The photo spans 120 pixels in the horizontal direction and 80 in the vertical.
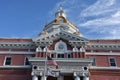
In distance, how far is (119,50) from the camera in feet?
117

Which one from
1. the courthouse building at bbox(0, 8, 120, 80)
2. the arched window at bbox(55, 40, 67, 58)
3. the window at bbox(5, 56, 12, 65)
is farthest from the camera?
the window at bbox(5, 56, 12, 65)

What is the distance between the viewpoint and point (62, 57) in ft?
113

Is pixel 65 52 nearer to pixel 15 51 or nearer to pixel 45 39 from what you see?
pixel 45 39

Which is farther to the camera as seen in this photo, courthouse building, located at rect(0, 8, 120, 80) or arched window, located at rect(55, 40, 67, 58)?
arched window, located at rect(55, 40, 67, 58)

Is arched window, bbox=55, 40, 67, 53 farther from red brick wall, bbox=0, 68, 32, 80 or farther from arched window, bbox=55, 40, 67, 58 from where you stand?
red brick wall, bbox=0, 68, 32, 80

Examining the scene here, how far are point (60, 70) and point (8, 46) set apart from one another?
10155mm

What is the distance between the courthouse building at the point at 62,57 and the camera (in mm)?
32000

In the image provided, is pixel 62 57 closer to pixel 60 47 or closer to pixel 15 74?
pixel 60 47

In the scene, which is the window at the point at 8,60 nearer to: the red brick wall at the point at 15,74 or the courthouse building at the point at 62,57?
the courthouse building at the point at 62,57

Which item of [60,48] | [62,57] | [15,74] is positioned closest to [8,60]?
[15,74]

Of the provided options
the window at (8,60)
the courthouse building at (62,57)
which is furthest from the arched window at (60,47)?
the window at (8,60)

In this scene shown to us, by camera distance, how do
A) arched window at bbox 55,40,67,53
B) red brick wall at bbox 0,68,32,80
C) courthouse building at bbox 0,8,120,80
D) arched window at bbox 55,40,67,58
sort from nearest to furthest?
courthouse building at bbox 0,8,120,80, red brick wall at bbox 0,68,32,80, arched window at bbox 55,40,67,58, arched window at bbox 55,40,67,53

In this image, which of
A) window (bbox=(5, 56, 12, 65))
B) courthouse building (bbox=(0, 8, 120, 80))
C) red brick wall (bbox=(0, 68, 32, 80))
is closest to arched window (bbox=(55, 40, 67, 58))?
courthouse building (bbox=(0, 8, 120, 80))

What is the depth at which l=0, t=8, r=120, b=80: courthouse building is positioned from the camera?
32.0 m
